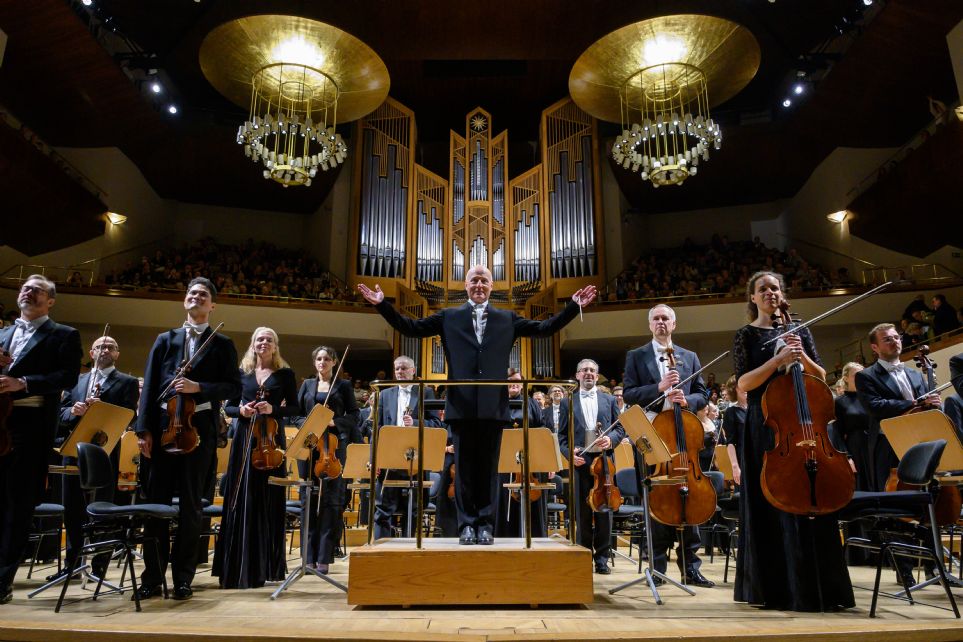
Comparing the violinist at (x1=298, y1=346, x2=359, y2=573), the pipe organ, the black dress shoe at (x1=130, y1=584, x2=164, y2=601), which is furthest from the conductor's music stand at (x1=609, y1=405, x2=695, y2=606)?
the pipe organ

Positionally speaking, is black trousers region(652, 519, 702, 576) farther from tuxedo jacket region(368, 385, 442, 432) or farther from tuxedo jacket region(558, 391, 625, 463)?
tuxedo jacket region(368, 385, 442, 432)

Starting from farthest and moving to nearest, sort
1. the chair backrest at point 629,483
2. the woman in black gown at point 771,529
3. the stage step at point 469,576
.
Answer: the chair backrest at point 629,483 → the stage step at point 469,576 → the woman in black gown at point 771,529

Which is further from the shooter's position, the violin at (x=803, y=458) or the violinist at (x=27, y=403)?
the violinist at (x=27, y=403)

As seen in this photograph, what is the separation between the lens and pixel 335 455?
4250mm

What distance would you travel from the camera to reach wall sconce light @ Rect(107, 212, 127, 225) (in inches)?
498

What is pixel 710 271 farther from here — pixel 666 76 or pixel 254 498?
pixel 254 498

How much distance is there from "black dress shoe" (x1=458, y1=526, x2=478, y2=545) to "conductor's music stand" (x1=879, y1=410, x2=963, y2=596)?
2.04m

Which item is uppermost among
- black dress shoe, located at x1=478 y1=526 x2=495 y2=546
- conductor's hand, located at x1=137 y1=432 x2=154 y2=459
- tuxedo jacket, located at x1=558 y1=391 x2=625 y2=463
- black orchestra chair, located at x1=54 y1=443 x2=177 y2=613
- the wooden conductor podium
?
tuxedo jacket, located at x1=558 y1=391 x2=625 y2=463

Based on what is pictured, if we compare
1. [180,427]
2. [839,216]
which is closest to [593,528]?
[180,427]

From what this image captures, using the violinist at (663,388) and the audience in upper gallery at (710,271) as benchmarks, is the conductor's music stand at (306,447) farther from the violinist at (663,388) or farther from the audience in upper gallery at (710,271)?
the audience in upper gallery at (710,271)

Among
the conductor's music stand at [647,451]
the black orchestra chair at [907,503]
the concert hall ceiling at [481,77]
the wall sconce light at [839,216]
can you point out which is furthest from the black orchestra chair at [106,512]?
the wall sconce light at [839,216]

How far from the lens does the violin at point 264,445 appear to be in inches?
143

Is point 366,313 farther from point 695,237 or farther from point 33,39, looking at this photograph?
point 695,237

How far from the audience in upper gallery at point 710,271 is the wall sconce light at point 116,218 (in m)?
9.38
